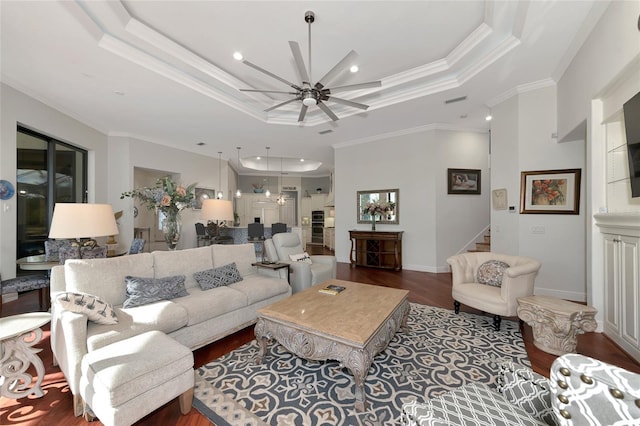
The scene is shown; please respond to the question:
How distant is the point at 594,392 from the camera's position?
69 centimetres

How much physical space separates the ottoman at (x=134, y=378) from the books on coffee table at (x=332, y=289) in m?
1.45

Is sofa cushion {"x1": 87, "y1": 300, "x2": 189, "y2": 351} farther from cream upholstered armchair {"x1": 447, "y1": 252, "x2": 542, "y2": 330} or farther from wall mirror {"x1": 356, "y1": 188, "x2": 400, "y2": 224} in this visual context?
wall mirror {"x1": 356, "y1": 188, "x2": 400, "y2": 224}

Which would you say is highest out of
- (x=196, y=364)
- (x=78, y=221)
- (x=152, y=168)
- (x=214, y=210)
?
(x=152, y=168)

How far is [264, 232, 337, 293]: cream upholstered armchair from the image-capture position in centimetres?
374

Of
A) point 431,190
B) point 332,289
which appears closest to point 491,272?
point 332,289

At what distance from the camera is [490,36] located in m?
3.02

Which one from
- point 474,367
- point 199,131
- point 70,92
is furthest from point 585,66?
point 70,92

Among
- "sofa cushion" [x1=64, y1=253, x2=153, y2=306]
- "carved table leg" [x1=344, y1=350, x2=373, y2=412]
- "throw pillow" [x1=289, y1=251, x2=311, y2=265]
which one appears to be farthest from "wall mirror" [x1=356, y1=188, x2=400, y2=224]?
"sofa cushion" [x1=64, y1=253, x2=153, y2=306]

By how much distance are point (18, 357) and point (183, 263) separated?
4.39ft

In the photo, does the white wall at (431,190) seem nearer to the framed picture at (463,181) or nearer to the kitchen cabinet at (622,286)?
the framed picture at (463,181)

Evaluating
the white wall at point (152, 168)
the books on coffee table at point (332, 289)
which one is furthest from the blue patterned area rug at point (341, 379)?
the white wall at point (152, 168)

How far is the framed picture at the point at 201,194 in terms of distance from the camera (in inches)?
299

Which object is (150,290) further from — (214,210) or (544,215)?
(544,215)

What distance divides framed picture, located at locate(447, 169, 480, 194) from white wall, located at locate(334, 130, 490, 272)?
4.5 inches
